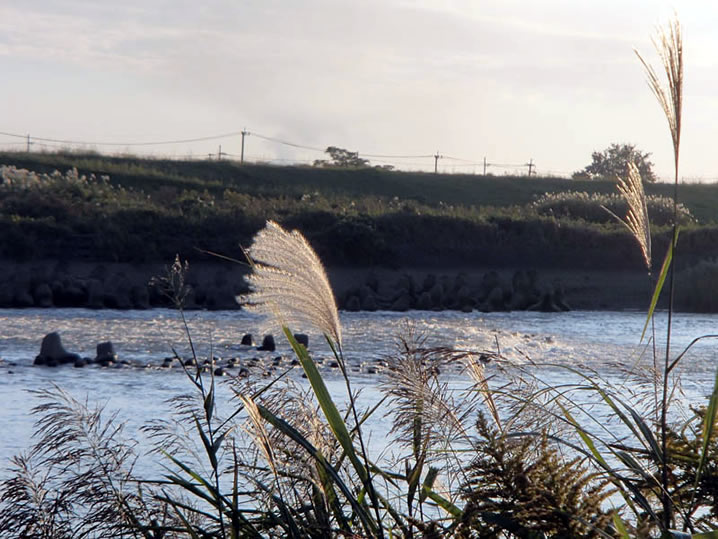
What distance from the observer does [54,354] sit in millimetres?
9484

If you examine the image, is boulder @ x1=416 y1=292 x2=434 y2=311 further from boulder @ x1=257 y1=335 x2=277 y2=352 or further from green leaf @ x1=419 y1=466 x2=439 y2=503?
green leaf @ x1=419 y1=466 x2=439 y2=503

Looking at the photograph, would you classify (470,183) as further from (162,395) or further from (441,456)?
(441,456)

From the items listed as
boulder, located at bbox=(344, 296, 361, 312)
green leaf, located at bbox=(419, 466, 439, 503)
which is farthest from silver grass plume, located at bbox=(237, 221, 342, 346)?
boulder, located at bbox=(344, 296, 361, 312)

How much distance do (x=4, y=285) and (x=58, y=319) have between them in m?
2.51

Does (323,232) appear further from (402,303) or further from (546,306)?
(546,306)

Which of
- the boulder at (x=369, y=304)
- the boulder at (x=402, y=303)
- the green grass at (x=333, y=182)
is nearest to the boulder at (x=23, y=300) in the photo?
the boulder at (x=369, y=304)

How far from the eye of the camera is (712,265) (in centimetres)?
1908

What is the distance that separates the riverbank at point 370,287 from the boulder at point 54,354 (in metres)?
6.12

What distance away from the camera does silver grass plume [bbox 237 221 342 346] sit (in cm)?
203

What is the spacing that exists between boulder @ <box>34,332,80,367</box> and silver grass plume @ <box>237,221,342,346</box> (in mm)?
7959

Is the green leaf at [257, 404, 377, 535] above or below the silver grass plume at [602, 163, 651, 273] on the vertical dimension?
below

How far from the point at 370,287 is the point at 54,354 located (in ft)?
31.6

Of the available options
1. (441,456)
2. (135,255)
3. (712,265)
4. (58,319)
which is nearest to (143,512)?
(441,456)

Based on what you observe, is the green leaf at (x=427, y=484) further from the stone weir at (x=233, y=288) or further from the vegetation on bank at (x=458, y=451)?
the stone weir at (x=233, y=288)
